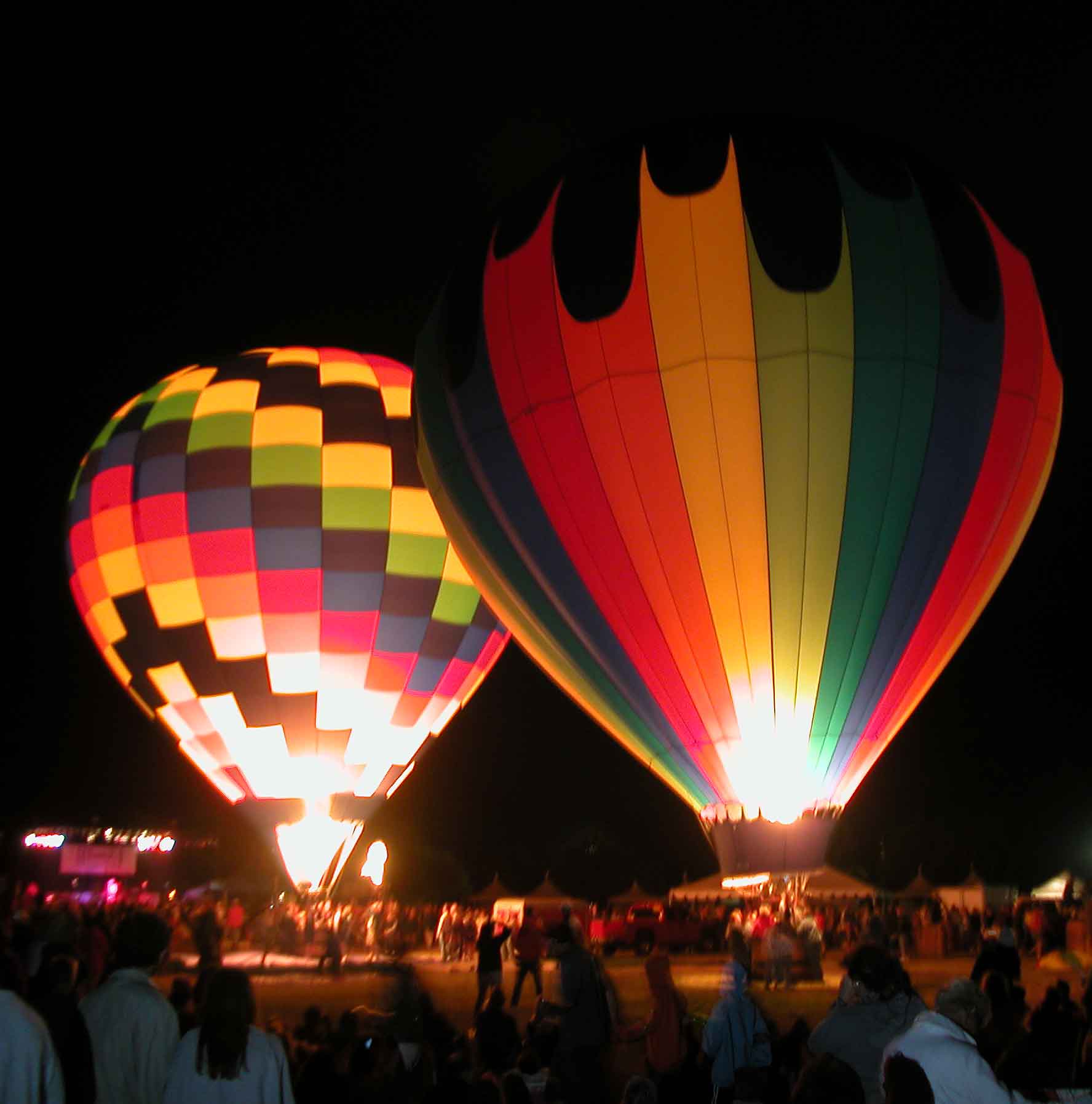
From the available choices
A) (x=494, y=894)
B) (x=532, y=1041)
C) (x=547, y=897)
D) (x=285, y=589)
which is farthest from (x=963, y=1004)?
(x=494, y=894)

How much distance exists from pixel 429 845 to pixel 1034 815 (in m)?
14.4

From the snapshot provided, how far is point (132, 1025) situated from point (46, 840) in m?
30.3

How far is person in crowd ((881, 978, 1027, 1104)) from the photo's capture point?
2.56 metres

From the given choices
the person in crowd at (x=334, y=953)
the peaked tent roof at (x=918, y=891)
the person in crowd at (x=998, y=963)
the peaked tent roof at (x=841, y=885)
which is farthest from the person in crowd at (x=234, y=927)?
the person in crowd at (x=998, y=963)

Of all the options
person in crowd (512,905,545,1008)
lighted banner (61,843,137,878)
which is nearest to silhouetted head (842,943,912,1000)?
person in crowd (512,905,545,1008)

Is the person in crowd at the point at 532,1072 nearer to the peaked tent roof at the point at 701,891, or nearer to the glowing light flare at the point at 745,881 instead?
the glowing light flare at the point at 745,881

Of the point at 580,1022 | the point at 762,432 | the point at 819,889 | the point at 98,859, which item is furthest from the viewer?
the point at 98,859

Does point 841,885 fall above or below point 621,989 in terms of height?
above

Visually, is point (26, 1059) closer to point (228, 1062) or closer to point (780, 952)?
point (228, 1062)

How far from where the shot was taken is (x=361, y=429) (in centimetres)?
1281

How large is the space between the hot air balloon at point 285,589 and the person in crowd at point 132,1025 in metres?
9.11

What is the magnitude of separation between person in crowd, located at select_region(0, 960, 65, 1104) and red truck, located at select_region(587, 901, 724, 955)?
43.6ft

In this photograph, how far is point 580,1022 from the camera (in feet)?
16.0

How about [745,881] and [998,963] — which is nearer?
[998,963]
